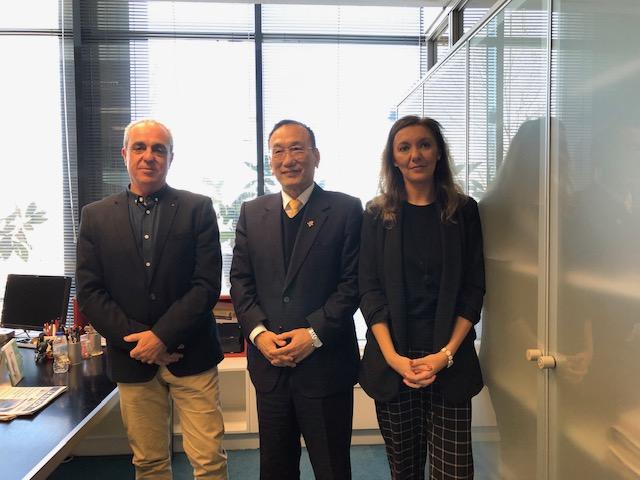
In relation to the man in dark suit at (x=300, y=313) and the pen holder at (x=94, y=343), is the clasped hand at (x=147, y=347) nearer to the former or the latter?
the man in dark suit at (x=300, y=313)

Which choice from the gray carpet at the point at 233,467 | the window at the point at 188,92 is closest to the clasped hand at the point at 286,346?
the gray carpet at the point at 233,467

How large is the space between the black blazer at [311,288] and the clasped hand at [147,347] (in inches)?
13.1

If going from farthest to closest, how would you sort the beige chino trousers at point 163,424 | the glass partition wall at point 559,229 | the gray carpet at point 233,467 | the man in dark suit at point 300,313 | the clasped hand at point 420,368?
1. the gray carpet at point 233,467
2. the beige chino trousers at point 163,424
3. the man in dark suit at point 300,313
4. the clasped hand at point 420,368
5. the glass partition wall at point 559,229

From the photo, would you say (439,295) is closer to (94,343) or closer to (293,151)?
(293,151)

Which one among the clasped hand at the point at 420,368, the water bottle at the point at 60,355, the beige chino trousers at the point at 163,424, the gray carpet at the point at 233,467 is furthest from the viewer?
the gray carpet at the point at 233,467

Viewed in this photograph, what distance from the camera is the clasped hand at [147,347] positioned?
192cm

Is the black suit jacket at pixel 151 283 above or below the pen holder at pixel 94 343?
above

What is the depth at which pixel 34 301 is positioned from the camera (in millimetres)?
2908

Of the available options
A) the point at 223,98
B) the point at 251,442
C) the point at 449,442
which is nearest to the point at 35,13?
the point at 223,98

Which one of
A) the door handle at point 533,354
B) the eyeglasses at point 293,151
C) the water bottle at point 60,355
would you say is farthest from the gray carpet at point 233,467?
the eyeglasses at point 293,151

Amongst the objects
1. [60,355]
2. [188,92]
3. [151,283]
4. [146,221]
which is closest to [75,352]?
[60,355]

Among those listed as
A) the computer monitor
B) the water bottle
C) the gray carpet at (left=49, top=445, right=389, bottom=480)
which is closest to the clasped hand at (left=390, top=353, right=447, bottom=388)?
the gray carpet at (left=49, top=445, right=389, bottom=480)

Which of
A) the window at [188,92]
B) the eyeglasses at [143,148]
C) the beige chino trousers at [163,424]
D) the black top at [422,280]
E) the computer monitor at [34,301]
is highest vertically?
the window at [188,92]

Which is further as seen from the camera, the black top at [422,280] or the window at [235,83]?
the window at [235,83]
